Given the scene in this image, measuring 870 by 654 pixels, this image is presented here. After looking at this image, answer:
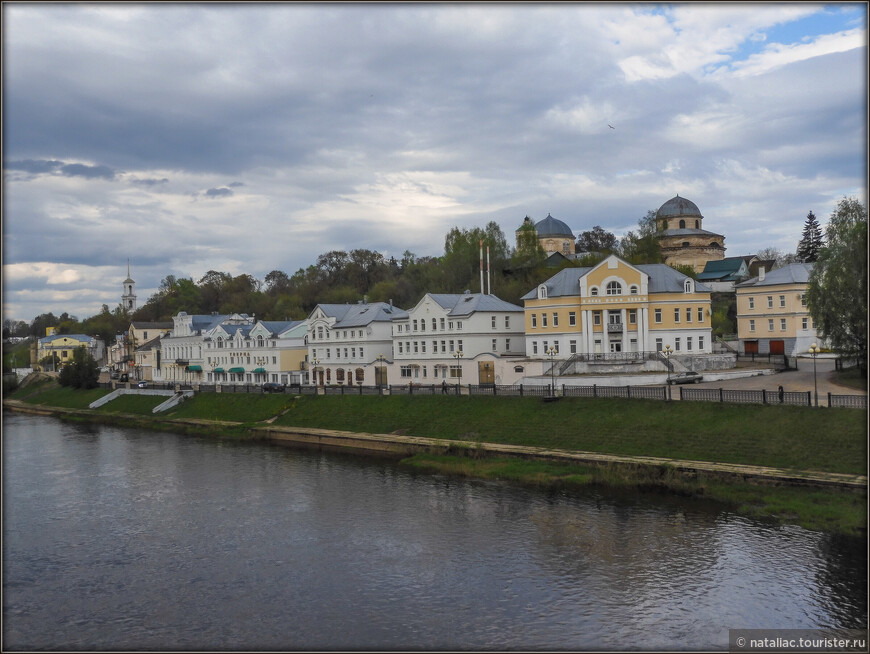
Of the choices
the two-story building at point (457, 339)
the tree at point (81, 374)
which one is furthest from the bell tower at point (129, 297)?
the two-story building at point (457, 339)

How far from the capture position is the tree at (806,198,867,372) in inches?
1515

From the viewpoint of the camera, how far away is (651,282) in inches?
2184

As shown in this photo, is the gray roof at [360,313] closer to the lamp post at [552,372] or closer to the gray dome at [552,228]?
the lamp post at [552,372]

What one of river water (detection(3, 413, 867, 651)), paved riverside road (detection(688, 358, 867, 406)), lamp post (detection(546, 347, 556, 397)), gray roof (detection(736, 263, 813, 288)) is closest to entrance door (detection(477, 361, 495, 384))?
lamp post (detection(546, 347, 556, 397))

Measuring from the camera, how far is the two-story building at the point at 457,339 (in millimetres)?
58781

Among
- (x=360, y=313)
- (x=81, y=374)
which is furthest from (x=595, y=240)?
(x=81, y=374)

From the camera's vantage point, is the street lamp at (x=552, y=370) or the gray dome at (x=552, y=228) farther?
the gray dome at (x=552, y=228)

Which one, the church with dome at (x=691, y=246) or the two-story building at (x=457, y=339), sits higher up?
the church with dome at (x=691, y=246)

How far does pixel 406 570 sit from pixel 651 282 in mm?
37499

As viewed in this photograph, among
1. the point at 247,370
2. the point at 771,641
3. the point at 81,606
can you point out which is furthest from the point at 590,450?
the point at 247,370

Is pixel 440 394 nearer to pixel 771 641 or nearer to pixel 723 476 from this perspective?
pixel 723 476

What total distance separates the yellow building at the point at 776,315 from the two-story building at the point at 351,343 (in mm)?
28996

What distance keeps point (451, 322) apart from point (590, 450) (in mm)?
25315

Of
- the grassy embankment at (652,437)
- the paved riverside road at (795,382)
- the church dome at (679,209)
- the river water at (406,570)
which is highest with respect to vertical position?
the church dome at (679,209)
